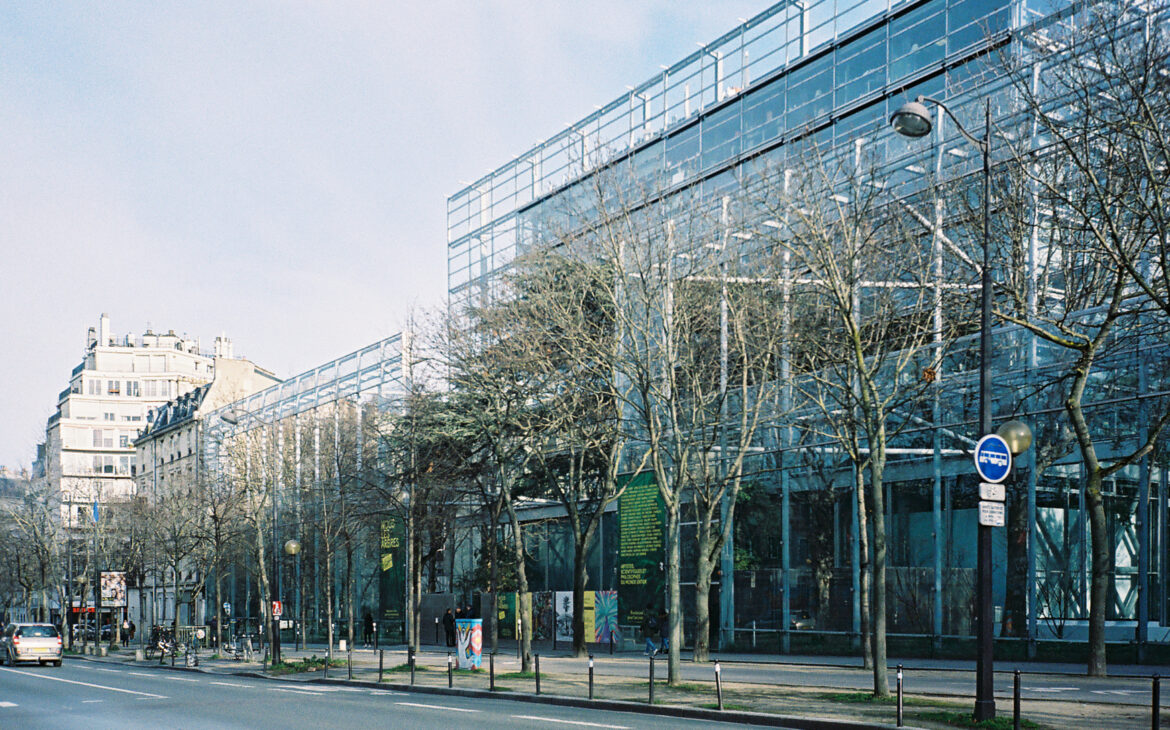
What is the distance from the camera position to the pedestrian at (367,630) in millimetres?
58312

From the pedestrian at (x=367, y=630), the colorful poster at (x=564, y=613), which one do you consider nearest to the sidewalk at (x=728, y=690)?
the colorful poster at (x=564, y=613)

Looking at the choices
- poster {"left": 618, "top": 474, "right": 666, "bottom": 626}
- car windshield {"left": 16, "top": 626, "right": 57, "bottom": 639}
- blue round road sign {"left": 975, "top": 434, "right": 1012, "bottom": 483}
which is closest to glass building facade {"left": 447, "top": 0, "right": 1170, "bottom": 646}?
poster {"left": 618, "top": 474, "right": 666, "bottom": 626}

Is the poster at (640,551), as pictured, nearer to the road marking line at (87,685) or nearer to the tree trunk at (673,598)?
the tree trunk at (673,598)

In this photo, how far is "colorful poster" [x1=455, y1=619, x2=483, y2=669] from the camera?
2922cm

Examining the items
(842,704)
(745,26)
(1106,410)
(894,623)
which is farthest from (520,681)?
(745,26)

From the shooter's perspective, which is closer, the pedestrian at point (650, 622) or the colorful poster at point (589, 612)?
the pedestrian at point (650, 622)

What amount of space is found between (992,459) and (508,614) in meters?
34.8

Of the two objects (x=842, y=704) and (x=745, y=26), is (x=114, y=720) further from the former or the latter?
(x=745, y=26)

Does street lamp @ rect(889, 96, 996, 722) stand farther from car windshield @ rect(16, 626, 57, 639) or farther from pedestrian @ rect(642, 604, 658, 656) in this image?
car windshield @ rect(16, 626, 57, 639)

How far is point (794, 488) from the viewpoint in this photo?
38062 millimetres

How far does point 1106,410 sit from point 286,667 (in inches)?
980

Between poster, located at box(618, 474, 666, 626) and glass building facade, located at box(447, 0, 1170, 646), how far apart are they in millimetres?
1545

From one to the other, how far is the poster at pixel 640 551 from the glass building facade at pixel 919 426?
1545 mm

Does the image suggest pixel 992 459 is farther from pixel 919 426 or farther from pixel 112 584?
pixel 112 584
